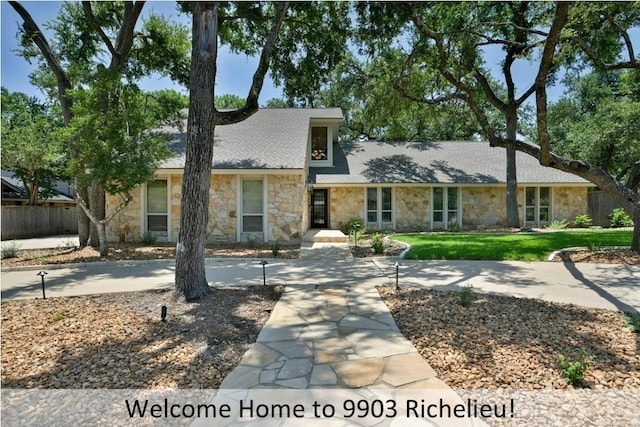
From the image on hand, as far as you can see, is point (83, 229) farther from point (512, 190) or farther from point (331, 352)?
point (512, 190)

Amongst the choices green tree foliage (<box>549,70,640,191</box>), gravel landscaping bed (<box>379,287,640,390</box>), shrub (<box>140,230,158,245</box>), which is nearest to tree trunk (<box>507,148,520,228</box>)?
green tree foliage (<box>549,70,640,191</box>)

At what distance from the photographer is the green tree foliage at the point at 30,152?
15102 mm

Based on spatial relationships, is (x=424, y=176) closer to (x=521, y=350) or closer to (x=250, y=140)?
(x=250, y=140)

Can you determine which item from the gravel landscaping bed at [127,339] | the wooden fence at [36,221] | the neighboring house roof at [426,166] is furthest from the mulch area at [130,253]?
the wooden fence at [36,221]

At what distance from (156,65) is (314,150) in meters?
8.28

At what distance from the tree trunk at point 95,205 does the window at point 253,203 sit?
4512 millimetres

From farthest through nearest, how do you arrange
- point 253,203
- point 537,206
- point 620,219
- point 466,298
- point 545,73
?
point 537,206
point 620,219
point 253,203
point 545,73
point 466,298

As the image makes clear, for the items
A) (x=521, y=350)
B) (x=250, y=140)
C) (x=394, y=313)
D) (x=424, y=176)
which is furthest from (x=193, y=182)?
(x=424, y=176)

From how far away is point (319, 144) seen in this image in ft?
58.5

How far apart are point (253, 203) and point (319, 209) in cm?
559

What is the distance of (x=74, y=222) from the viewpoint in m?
20.0

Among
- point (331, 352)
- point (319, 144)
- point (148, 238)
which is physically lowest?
point (331, 352)

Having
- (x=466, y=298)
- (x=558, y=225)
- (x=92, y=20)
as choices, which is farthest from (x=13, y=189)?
(x=558, y=225)

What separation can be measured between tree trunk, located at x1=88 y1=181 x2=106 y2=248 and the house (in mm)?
1240
